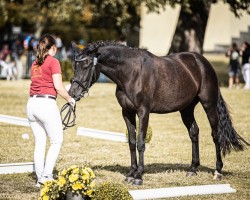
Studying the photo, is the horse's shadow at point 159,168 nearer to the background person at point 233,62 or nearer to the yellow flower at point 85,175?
the yellow flower at point 85,175

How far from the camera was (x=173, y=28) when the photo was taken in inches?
1927

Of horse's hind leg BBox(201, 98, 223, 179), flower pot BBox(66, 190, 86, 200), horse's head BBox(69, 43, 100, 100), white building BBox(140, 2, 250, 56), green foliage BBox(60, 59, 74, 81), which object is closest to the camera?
flower pot BBox(66, 190, 86, 200)

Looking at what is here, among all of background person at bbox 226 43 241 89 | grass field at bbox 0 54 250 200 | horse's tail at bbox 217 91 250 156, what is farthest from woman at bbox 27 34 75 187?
background person at bbox 226 43 241 89

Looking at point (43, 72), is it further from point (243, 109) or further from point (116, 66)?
point (243, 109)

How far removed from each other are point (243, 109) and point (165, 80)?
1342 cm

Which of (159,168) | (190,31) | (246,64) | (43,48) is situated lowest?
(246,64)

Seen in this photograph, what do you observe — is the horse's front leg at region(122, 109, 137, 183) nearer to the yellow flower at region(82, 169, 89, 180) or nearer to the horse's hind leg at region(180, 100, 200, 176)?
the horse's hind leg at region(180, 100, 200, 176)

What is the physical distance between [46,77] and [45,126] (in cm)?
72

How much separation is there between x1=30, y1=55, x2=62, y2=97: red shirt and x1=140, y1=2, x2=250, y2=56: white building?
37.4 meters

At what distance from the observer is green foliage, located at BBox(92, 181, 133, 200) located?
7965 mm

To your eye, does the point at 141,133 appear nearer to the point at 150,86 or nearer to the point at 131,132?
the point at 131,132

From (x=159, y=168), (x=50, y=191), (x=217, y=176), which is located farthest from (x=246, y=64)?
(x=50, y=191)

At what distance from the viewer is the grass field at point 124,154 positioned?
11.1m

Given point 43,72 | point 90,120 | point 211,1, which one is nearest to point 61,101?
point 90,120
